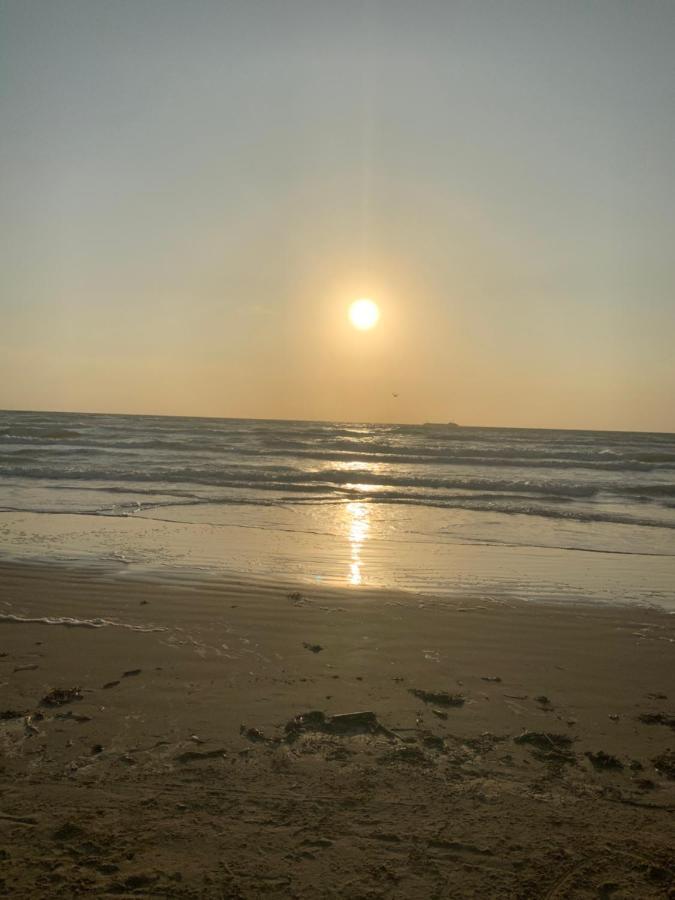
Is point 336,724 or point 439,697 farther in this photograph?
point 439,697

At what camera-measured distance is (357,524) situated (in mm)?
14102

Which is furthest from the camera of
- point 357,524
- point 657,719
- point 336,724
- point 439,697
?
point 357,524

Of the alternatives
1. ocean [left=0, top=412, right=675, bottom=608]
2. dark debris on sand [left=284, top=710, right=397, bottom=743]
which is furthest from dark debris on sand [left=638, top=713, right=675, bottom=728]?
ocean [left=0, top=412, right=675, bottom=608]

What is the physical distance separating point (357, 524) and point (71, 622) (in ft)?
26.9

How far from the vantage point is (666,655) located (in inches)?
240

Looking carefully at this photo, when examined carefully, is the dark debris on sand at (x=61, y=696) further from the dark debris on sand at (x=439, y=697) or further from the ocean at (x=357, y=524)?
the ocean at (x=357, y=524)

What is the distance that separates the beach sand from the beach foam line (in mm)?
44

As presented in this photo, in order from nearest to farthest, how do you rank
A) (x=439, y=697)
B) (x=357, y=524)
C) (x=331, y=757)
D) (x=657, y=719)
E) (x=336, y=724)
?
Answer: (x=331, y=757)
(x=336, y=724)
(x=657, y=719)
(x=439, y=697)
(x=357, y=524)

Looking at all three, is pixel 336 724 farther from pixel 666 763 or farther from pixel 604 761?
pixel 666 763

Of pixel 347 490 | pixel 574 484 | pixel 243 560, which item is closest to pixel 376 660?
pixel 243 560

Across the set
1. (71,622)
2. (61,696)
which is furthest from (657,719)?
(71,622)

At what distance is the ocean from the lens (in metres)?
9.12

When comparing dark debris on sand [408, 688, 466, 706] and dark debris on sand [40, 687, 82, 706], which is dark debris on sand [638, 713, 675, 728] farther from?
dark debris on sand [40, 687, 82, 706]

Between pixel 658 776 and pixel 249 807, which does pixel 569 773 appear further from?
pixel 249 807
